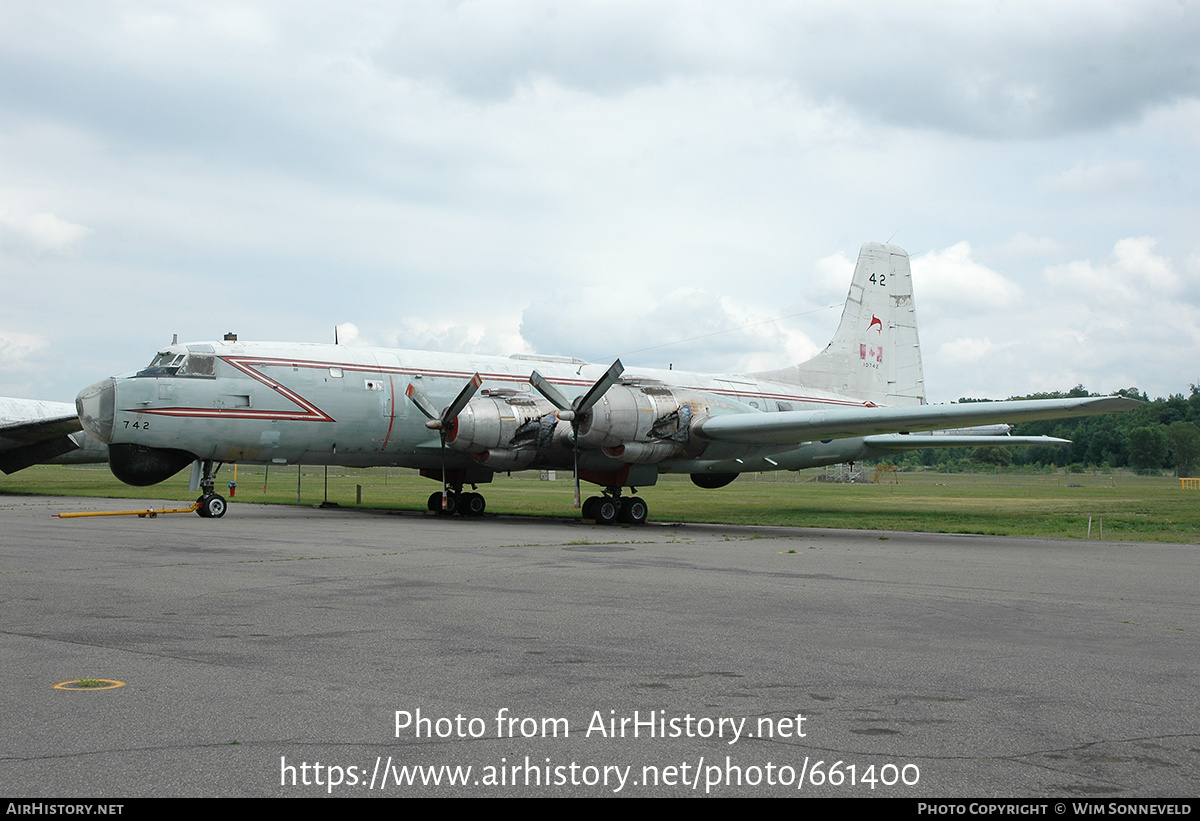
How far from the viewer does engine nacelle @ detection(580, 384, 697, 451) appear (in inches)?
870

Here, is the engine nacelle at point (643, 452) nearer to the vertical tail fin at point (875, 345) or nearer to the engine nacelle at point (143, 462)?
the vertical tail fin at point (875, 345)

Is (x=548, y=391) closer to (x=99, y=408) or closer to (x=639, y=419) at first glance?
(x=639, y=419)

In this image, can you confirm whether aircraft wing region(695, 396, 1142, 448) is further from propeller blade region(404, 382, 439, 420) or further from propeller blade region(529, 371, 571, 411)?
propeller blade region(404, 382, 439, 420)

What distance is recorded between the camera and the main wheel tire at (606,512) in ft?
77.2

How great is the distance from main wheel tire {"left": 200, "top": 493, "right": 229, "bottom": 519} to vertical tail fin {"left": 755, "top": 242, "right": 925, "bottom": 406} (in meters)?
16.8

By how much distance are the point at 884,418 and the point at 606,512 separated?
6.93 metres

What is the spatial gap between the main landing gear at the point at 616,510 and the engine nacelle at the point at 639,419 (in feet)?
4.22

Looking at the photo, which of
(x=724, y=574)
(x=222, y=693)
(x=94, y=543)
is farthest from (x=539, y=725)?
(x=94, y=543)

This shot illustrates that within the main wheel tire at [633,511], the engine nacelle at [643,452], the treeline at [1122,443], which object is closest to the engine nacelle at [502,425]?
the engine nacelle at [643,452]

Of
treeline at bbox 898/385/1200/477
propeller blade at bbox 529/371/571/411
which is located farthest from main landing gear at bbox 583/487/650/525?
treeline at bbox 898/385/1200/477

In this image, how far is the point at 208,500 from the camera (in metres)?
21.7

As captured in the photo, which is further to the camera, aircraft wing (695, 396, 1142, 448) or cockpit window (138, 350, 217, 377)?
cockpit window (138, 350, 217, 377)
